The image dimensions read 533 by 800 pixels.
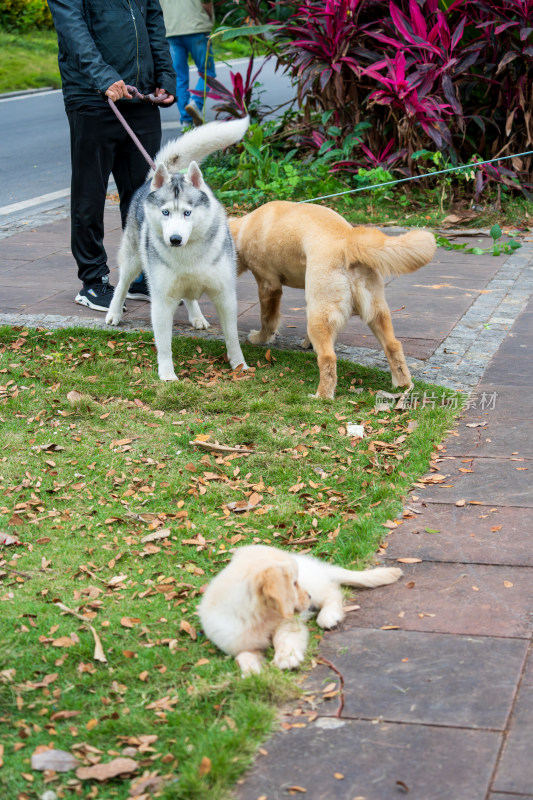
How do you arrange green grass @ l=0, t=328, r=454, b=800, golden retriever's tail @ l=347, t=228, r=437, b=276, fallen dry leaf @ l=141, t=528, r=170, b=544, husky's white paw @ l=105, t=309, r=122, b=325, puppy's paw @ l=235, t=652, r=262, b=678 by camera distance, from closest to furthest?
1. green grass @ l=0, t=328, r=454, b=800
2. puppy's paw @ l=235, t=652, r=262, b=678
3. fallen dry leaf @ l=141, t=528, r=170, b=544
4. golden retriever's tail @ l=347, t=228, r=437, b=276
5. husky's white paw @ l=105, t=309, r=122, b=325

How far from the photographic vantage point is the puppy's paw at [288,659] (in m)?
2.83

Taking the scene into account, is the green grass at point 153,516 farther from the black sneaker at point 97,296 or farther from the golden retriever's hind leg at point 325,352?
the black sneaker at point 97,296

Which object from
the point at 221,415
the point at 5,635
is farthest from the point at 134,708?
the point at 221,415

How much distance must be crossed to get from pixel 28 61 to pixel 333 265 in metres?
21.0

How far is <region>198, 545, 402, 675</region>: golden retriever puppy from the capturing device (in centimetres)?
284

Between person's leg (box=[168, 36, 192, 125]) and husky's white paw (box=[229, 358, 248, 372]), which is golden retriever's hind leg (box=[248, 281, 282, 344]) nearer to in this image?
husky's white paw (box=[229, 358, 248, 372])

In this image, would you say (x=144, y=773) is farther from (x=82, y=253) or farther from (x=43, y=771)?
(x=82, y=253)

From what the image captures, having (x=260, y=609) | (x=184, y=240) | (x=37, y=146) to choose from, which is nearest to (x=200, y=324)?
(x=184, y=240)

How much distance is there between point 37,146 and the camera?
14.2 m

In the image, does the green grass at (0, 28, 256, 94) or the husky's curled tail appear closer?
the husky's curled tail

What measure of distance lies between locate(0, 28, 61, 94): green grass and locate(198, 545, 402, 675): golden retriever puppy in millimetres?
20043

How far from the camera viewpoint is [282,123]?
439 inches

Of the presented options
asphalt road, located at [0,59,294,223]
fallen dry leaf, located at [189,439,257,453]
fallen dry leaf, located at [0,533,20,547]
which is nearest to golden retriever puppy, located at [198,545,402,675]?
fallen dry leaf, located at [0,533,20,547]

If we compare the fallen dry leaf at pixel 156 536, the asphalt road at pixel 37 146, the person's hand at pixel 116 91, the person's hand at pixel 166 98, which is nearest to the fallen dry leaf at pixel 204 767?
the fallen dry leaf at pixel 156 536
